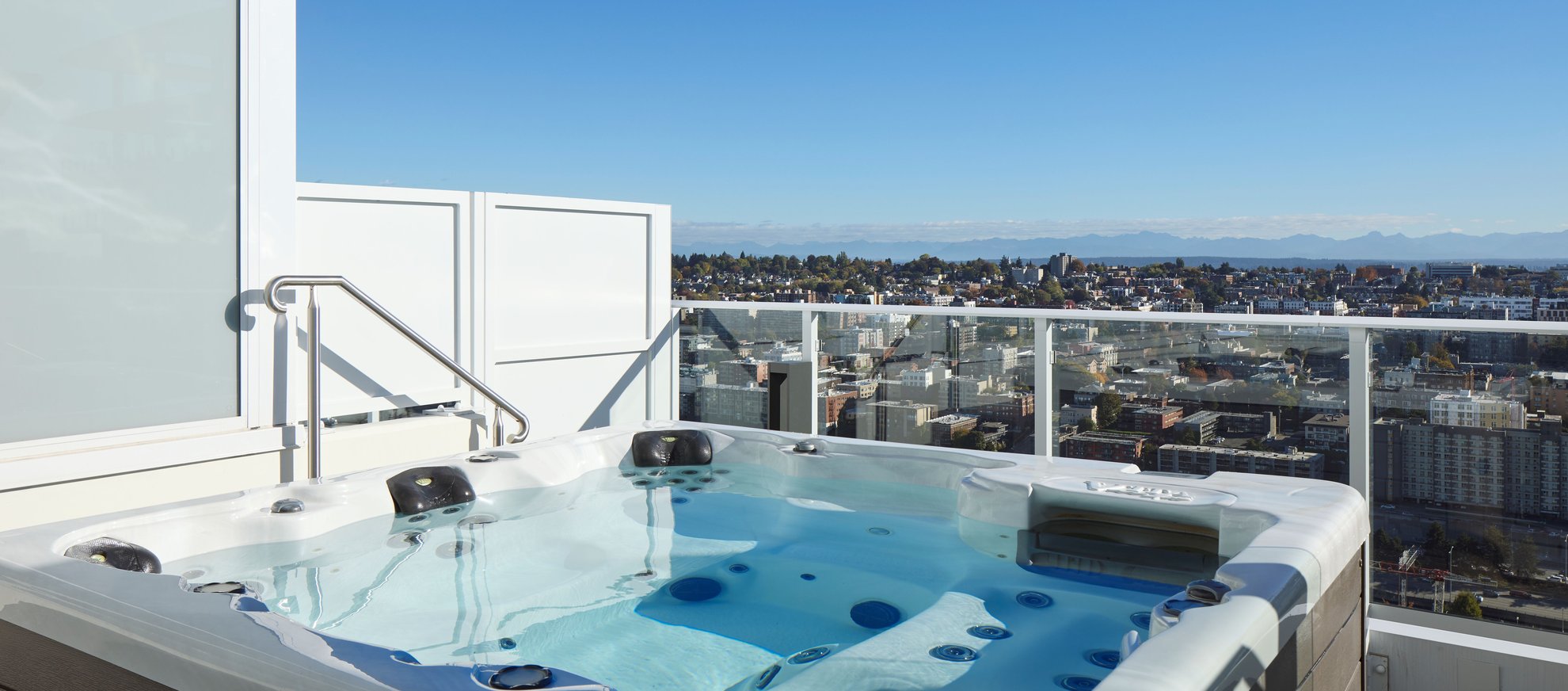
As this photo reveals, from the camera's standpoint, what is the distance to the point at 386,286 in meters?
3.58

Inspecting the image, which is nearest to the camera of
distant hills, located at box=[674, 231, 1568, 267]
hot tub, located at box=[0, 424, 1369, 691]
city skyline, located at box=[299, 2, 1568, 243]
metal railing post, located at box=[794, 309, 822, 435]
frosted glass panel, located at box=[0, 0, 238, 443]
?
hot tub, located at box=[0, 424, 1369, 691]

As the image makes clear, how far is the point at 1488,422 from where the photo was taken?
2.87 m

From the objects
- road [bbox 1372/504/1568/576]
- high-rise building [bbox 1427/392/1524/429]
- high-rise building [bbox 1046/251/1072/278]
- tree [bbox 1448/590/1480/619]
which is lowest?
tree [bbox 1448/590/1480/619]

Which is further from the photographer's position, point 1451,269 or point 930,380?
point 1451,269

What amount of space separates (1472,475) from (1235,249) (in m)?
4.31

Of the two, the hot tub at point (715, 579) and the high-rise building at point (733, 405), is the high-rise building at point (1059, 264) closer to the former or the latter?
the high-rise building at point (733, 405)

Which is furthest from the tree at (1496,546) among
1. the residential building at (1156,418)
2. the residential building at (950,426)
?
the residential building at (950,426)

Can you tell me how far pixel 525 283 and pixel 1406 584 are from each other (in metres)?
3.12

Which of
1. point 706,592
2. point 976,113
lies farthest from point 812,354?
point 976,113

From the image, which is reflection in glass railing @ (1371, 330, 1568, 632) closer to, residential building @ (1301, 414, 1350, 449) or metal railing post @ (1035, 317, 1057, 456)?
residential building @ (1301, 414, 1350, 449)

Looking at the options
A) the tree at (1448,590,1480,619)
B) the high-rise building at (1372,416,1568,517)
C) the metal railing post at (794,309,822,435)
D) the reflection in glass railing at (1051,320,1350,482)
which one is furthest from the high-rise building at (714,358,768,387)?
the tree at (1448,590,1480,619)

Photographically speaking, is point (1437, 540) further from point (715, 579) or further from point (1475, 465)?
point (715, 579)

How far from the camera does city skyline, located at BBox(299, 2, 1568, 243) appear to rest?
596 inches

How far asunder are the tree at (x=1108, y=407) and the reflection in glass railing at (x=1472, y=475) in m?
0.81
